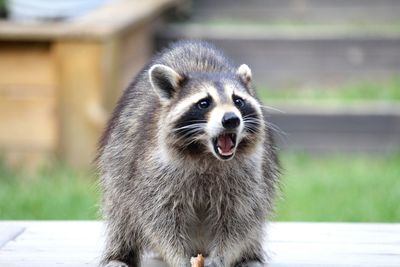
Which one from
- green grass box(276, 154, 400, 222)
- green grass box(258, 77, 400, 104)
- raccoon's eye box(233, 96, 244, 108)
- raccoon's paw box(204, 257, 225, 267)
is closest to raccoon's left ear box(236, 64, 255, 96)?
raccoon's eye box(233, 96, 244, 108)

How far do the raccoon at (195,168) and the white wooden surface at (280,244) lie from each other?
0.91ft

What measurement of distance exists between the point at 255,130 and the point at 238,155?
0.11 meters

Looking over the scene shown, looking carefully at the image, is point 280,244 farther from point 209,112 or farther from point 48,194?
point 48,194

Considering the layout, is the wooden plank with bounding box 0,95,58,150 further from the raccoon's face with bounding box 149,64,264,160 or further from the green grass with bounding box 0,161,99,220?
the raccoon's face with bounding box 149,64,264,160

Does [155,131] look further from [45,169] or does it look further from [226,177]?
[45,169]

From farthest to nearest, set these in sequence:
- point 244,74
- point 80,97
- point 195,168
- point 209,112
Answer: point 80,97, point 244,74, point 195,168, point 209,112

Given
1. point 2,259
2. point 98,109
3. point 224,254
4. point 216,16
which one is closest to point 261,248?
point 224,254

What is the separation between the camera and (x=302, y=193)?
6.84 metres

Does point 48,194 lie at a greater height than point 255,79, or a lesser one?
greater

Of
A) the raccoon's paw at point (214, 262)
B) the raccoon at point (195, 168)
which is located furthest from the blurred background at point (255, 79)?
the raccoon's paw at point (214, 262)

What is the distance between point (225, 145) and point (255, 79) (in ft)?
18.8

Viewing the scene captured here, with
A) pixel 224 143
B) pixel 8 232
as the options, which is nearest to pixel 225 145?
pixel 224 143

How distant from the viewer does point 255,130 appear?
11.8ft

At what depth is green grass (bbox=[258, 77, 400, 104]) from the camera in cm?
859
